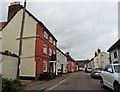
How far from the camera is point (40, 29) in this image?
2773cm

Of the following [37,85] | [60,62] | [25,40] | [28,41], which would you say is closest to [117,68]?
[37,85]

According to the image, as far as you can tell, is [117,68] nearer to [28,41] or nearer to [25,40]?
[28,41]

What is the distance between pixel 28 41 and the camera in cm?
2681

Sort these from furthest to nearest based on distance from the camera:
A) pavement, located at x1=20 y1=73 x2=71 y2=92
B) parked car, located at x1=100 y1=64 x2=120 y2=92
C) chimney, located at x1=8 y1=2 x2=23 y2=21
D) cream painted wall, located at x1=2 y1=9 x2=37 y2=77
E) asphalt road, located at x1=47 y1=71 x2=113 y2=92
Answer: chimney, located at x1=8 y1=2 x2=23 y2=21
cream painted wall, located at x1=2 y1=9 x2=37 y2=77
pavement, located at x1=20 y1=73 x2=71 y2=92
asphalt road, located at x1=47 y1=71 x2=113 y2=92
parked car, located at x1=100 y1=64 x2=120 y2=92

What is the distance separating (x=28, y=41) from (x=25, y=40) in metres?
0.50

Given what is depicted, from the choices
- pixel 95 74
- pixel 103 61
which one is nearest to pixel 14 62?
pixel 95 74

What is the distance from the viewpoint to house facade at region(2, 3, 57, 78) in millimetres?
25797

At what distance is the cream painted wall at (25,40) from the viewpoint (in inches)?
1013

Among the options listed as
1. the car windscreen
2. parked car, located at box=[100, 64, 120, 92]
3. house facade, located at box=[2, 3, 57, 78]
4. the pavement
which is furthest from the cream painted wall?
the car windscreen

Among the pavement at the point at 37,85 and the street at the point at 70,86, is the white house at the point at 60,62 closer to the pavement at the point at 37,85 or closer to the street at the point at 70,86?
the pavement at the point at 37,85

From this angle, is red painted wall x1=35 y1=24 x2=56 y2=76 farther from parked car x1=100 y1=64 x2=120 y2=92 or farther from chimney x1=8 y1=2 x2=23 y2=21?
parked car x1=100 y1=64 x2=120 y2=92

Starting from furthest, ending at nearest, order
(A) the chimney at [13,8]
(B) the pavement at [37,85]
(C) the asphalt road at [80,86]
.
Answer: (A) the chimney at [13,8]
(B) the pavement at [37,85]
(C) the asphalt road at [80,86]

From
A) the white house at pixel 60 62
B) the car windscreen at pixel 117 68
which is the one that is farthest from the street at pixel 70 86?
the white house at pixel 60 62

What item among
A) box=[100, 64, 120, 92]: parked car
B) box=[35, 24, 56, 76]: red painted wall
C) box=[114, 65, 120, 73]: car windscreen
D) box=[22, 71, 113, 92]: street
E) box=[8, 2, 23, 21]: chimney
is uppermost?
box=[8, 2, 23, 21]: chimney
